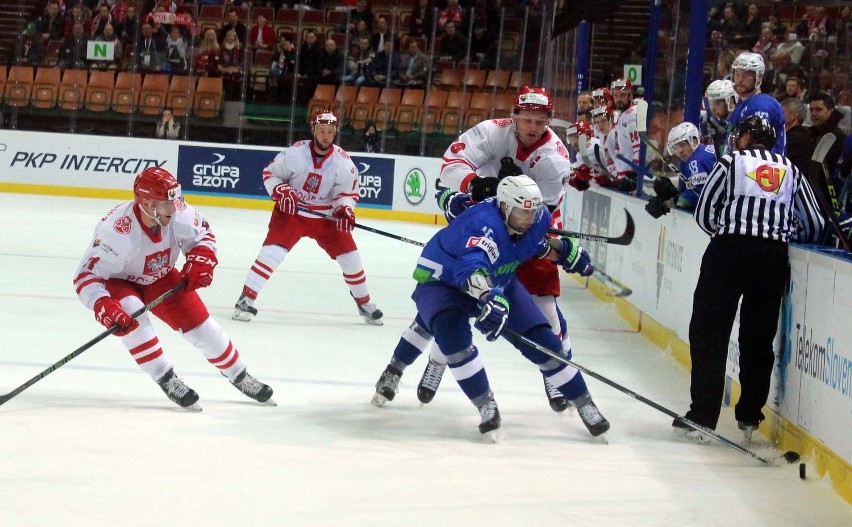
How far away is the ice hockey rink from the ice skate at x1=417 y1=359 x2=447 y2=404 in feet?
0.23

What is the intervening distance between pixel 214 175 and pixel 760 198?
9943 mm

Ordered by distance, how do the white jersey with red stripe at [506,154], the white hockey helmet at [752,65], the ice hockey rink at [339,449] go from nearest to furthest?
the ice hockey rink at [339,449]
the white jersey with red stripe at [506,154]
the white hockey helmet at [752,65]

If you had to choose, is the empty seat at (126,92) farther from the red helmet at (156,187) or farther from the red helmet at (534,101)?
the red helmet at (156,187)

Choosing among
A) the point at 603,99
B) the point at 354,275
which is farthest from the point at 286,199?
the point at 603,99

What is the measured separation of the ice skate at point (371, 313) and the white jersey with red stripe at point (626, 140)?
2.54 metres

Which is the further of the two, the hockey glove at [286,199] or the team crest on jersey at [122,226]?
the hockey glove at [286,199]

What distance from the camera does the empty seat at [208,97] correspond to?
1381 cm

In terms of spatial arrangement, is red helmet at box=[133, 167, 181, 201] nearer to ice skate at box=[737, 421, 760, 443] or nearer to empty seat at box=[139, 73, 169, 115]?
ice skate at box=[737, 421, 760, 443]

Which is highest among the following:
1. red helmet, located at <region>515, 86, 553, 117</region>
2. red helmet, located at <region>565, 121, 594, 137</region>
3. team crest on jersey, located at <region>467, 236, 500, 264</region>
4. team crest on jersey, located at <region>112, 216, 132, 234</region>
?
red helmet, located at <region>515, 86, 553, 117</region>

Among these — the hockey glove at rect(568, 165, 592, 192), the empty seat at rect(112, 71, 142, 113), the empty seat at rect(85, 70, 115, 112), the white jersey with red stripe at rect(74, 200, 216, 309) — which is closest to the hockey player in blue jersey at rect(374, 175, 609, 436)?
the white jersey with red stripe at rect(74, 200, 216, 309)

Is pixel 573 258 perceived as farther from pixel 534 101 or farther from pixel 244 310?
pixel 244 310

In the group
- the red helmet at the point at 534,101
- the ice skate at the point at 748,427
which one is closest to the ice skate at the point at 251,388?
the red helmet at the point at 534,101

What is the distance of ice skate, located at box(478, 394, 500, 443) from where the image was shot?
168 inches

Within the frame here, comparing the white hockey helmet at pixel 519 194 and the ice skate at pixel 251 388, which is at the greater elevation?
the white hockey helmet at pixel 519 194
